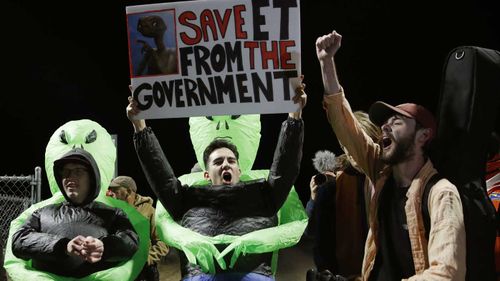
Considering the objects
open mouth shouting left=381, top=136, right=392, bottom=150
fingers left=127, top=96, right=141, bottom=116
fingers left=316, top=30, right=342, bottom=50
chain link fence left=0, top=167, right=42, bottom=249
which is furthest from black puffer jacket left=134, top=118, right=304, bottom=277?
chain link fence left=0, top=167, right=42, bottom=249

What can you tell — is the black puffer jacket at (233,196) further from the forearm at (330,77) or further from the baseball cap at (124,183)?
the baseball cap at (124,183)

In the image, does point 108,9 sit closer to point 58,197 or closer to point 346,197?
point 58,197

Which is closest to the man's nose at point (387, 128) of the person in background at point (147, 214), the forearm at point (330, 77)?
the forearm at point (330, 77)

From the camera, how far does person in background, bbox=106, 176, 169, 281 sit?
400cm

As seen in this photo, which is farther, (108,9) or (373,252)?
(108,9)

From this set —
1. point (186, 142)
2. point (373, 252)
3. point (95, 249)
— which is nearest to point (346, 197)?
point (373, 252)

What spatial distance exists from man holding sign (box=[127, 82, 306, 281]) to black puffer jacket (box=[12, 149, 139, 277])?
0.33 m

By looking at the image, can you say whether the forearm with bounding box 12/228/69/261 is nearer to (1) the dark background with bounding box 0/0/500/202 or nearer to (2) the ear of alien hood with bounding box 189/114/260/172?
(2) the ear of alien hood with bounding box 189/114/260/172

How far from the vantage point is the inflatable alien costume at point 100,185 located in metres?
3.47

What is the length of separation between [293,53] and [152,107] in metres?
0.92

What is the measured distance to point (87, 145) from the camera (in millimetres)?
3828

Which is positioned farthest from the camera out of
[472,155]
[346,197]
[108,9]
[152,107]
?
[108,9]

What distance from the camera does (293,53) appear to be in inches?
131

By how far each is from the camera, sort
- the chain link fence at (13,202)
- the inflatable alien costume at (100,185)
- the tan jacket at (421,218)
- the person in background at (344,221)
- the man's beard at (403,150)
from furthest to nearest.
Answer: the chain link fence at (13,202)
the inflatable alien costume at (100,185)
the person in background at (344,221)
the man's beard at (403,150)
the tan jacket at (421,218)
